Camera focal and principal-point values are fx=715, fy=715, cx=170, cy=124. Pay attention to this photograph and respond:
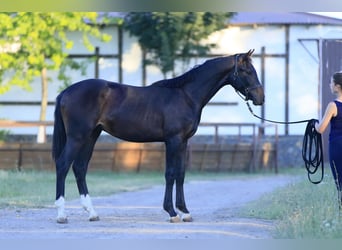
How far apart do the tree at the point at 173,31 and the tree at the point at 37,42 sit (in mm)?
1158

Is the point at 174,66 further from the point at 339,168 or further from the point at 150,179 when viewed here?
the point at 339,168

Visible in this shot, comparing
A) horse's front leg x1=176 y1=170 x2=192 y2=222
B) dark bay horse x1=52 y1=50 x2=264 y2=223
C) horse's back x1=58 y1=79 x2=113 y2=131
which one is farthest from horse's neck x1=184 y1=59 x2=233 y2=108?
horse's back x1=58 y1=79 x2=113 y2=131

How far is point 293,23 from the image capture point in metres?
23.4

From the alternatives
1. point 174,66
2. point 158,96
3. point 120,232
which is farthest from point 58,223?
point 174,66

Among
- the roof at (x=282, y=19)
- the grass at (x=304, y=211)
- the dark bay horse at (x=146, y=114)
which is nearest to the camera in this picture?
the grass at (x=304, y=211)

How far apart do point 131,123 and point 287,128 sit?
607 inches

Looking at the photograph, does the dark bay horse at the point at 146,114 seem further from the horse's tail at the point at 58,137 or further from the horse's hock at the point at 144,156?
the horse's hock at the point at 144,156

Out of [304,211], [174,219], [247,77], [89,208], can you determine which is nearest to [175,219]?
[174,219]

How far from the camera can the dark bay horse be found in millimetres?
8945

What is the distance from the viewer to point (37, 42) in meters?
21.3

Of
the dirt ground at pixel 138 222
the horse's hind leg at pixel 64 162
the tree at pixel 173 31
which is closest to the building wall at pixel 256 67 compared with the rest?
the tree at pixel 173 31

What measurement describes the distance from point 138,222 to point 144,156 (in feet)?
37.0

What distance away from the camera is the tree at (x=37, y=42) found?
20.6 metres

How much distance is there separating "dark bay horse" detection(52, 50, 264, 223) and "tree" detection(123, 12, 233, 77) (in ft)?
42.3
